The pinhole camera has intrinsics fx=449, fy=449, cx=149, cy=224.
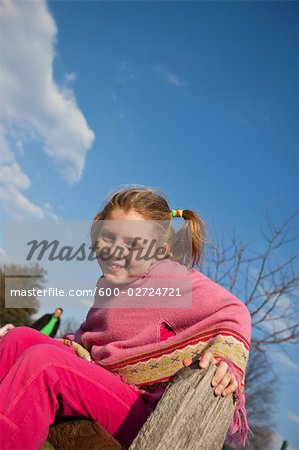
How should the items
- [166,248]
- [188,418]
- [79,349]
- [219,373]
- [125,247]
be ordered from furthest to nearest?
[166,248]
[125,247]
[79,349]
[219,373]
[188,418]

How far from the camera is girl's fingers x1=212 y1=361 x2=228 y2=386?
1482mm

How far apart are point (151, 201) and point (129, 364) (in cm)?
92

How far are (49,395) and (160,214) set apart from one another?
48.5 inches

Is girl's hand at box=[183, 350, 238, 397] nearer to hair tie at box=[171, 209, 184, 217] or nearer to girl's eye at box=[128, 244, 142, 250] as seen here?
girl's eye at box=[128, 244, 142, 250]

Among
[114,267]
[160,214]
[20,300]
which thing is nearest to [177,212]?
[160,214]

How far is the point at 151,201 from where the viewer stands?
98.8 inches

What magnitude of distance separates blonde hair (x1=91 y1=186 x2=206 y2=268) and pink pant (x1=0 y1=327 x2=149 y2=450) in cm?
81

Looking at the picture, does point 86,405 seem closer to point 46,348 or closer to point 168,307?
point 46,348

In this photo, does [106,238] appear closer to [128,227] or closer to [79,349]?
[128,227]

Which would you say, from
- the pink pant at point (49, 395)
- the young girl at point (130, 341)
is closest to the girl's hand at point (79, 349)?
the young girl at point (130, 341)

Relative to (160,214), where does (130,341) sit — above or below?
below

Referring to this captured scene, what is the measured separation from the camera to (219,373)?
4.94 feet

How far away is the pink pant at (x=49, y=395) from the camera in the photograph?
1.48m

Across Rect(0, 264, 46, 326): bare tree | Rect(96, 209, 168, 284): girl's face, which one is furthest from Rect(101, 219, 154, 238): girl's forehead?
Rect(0, 264, 46, 326): bare tree
